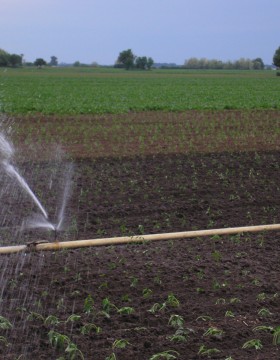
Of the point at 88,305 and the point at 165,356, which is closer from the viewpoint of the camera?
the point at 165,356

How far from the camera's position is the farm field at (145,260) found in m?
4.14

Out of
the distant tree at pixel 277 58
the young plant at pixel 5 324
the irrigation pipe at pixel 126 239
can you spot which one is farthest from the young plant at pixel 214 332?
the distant tree at pixel 277 58

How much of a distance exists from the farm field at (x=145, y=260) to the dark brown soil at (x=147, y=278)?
0.04ft

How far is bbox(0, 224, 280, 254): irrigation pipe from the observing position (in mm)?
5754

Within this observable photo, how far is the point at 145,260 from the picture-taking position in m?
5.69

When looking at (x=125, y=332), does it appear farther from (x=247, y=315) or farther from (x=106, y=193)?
(x=106, y=193)

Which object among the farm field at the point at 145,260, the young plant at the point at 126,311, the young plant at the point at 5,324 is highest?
the young plant at the point at 5,324

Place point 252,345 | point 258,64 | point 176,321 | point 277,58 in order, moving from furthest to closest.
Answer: point 258,64, point 277,58, point 176,321, point 252,345

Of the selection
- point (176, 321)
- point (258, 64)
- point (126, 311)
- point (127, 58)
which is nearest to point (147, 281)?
point (126, 311)

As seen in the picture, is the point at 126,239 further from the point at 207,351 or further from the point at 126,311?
the point at 207,351

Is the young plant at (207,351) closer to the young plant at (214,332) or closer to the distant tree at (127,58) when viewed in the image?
the young plant at (214,332)

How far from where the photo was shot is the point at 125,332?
4.23 meters

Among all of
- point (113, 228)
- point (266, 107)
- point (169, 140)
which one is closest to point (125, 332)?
point (113, 228)

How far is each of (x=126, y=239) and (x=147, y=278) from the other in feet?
3.08
